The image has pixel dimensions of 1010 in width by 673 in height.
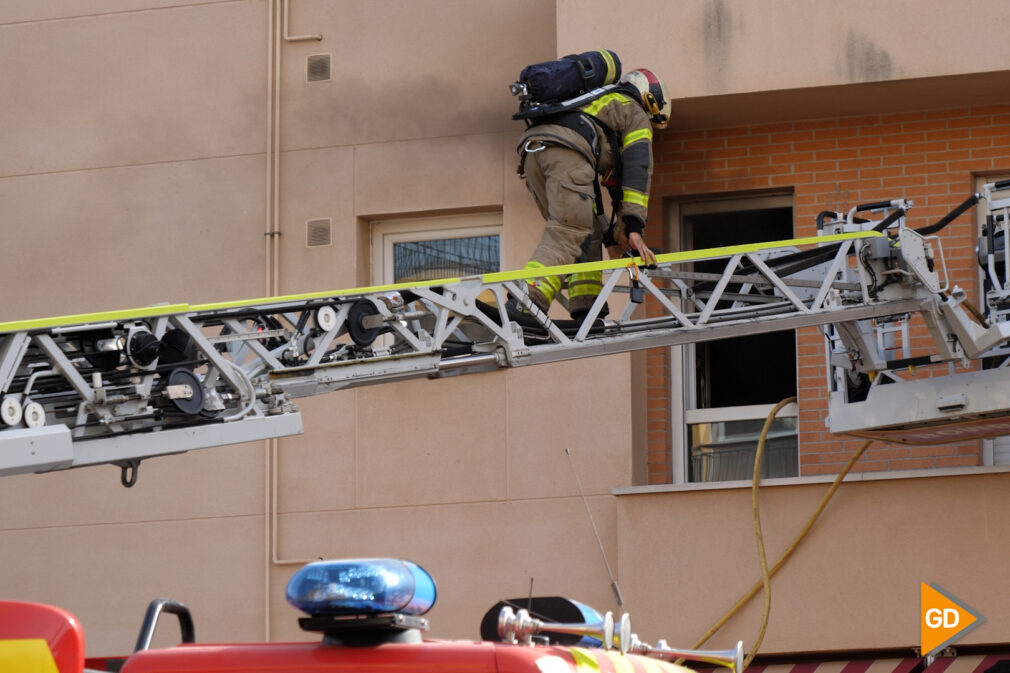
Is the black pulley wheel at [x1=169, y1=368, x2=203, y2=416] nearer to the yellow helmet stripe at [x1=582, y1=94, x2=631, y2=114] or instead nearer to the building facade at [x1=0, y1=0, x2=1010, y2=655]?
the yellow helmet stripe at [x1=582, y1=94, x2=631, y2=114]

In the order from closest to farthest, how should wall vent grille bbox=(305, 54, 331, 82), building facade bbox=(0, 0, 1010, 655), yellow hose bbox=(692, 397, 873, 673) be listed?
1. yellow hose bbox=(692, 397, 873, 673)
2. building facade bbox=(0, 0, 1010, 655)
3. wall vent grille bbox=(305, 54, 331, 82)

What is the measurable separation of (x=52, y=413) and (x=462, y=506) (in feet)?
15.2

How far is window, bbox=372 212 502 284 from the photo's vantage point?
11.1 meters

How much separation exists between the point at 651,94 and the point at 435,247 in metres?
3.17

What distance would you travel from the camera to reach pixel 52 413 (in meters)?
6.16

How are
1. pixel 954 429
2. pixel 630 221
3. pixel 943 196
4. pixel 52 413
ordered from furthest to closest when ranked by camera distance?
pixel 943 196 < pixel 954 429 < pixel 630 221 < pixel 52 413

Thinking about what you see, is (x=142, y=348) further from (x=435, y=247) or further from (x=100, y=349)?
(x=435, y=247)

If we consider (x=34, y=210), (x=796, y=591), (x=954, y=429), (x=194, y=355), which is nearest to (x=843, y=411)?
(x=954, y=429)

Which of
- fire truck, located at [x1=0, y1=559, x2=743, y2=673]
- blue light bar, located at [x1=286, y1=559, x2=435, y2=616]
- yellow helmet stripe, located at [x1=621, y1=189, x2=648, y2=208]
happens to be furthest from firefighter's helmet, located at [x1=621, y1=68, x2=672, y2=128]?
blue light bar, located at [x1=286, y1=559, x2=435, y2=616]

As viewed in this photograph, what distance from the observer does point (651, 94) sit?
8383mm

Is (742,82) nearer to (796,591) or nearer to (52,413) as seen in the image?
(796,591)

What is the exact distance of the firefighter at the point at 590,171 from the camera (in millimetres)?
8031

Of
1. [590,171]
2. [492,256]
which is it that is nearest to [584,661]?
[590,171]

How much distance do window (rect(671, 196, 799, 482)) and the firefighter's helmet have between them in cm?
246
